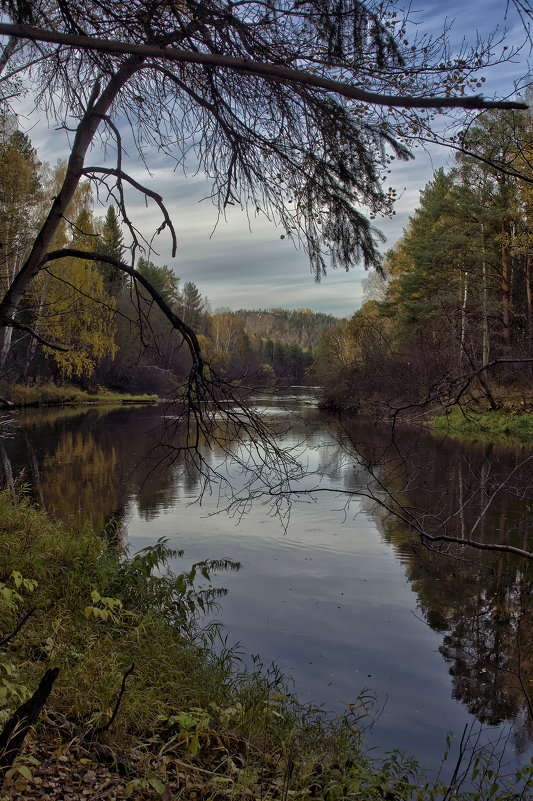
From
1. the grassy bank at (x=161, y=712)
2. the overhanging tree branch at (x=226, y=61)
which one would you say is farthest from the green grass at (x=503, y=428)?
the overhanging tree branch at (x=226, y=61)

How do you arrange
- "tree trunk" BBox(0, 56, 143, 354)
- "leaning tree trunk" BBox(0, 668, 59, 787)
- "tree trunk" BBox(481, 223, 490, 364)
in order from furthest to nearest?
"tree trunk" BBox(481, 223, 490, 364) → "tree trunk" BBox(0, 56, 143, 354) → "leaning tree trunk" BBox(0, 668, 59, 787)

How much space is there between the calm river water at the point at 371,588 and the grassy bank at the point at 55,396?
16.3 metres

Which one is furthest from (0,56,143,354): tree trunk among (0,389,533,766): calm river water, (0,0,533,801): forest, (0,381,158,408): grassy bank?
(0,381,158,408): grassy bank

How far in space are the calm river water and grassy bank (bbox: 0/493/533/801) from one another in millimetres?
496

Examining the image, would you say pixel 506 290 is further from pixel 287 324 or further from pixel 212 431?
pixel 287 324

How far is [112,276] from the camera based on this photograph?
4574mm

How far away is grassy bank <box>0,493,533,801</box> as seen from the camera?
292 centimetres

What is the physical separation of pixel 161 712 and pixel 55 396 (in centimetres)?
3272

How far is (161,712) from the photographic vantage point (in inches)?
144

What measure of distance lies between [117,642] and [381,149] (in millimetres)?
4022

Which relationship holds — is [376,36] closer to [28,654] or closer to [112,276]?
[112,276]

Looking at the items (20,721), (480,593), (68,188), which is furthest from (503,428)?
(20,721)

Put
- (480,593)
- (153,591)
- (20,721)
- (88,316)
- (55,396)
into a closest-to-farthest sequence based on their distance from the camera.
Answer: (20,721) < (153,591) < (480,593) < (88,316) < (55,396)

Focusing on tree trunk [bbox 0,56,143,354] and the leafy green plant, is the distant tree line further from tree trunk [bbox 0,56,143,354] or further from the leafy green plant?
the leafy green plant
